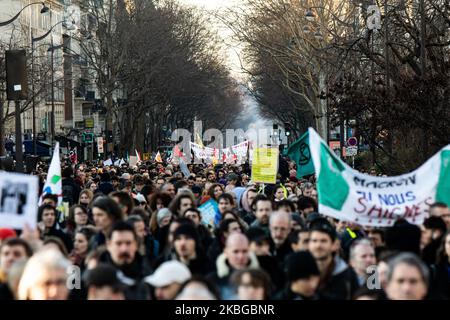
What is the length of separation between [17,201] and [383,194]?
138 inches

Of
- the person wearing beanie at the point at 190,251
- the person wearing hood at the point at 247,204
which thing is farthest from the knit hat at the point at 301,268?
the person wearing hood at the point at 247,204

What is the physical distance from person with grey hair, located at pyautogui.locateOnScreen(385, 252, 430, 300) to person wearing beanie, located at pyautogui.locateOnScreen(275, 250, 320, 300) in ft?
2.88

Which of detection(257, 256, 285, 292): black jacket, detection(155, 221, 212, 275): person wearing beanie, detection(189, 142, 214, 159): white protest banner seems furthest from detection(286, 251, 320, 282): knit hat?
detection(189, 142, 214, 159): white protest banner

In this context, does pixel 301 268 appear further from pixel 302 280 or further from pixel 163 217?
pixel 163 217

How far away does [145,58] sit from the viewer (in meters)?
71.6

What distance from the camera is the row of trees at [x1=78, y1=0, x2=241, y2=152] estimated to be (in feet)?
220

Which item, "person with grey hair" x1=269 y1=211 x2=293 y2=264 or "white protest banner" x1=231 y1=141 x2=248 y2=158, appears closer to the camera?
"person with grey hair" x1=269 y1=211 x2=293 y2=264

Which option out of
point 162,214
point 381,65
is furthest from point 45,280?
point 381,65

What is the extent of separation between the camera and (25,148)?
61.4 m

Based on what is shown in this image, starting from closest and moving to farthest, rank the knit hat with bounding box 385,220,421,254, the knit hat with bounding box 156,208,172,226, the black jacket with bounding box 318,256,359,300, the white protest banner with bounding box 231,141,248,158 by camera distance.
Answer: the black jacket with bounding box 318,256,359,300 → the knit hat with bounding box 385,220,421,254 → the knit hat with bounding box 156,208,172,226 → the white protest banner with bounding box 231,141,248,158

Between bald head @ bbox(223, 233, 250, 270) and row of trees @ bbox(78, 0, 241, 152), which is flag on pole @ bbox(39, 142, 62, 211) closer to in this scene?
bald head @ bbox(223, 233, 250, 270)

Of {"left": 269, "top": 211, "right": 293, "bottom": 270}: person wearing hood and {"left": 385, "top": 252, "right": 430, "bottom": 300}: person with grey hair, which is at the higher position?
{"left": 269, "top": 211, "right": 293, "bottom": 270}: person wearing hood

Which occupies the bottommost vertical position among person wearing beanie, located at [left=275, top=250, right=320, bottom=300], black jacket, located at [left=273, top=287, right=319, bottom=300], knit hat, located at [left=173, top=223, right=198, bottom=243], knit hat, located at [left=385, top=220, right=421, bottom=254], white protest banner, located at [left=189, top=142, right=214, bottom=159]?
black jacket, located at [left=273, top=287, right=319, bottom=300]
